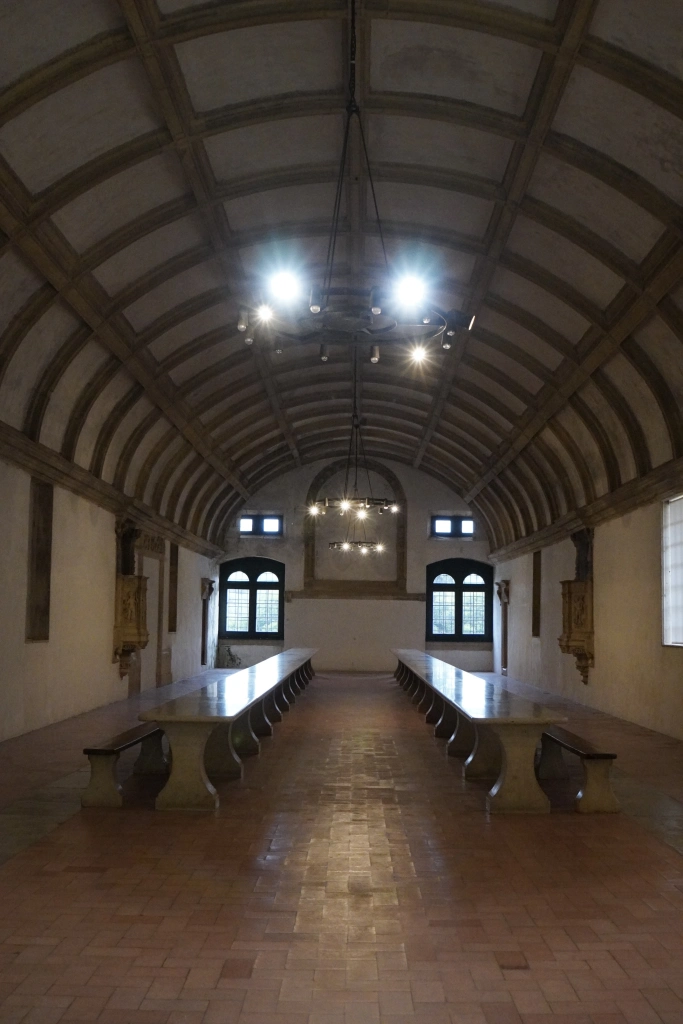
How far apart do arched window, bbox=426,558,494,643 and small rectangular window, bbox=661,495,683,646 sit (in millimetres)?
15944

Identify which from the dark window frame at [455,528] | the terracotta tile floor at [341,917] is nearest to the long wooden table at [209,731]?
the terracotta tile floor at [341,917]

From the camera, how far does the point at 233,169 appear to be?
11078mm

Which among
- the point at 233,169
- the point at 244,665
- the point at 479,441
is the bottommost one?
the point at 244,665

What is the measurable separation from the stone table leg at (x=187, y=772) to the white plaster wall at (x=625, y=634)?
7.88 metres

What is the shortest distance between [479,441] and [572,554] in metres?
4.22

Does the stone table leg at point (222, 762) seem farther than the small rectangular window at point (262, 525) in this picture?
No

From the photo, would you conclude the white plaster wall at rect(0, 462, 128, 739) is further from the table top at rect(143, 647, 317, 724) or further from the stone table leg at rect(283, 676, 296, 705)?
the stone table leg at rect(283, 676, 296, 705)

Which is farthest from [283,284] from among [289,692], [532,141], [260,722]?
[289,692]

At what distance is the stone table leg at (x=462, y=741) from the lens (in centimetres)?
1086

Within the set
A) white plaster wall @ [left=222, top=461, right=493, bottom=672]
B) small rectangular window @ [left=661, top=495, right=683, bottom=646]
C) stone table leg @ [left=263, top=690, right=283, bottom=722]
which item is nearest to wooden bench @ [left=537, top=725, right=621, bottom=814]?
small rectangular window @ [left=661, top=495, right=683, bottom=646]

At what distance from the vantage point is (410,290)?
8484 mm

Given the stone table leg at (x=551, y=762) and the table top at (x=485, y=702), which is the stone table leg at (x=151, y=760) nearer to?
the table top at (x=485, y=702)

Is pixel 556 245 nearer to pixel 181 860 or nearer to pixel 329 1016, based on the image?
pixel 181 860

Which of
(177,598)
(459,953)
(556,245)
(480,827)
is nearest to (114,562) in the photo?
(177,598)
